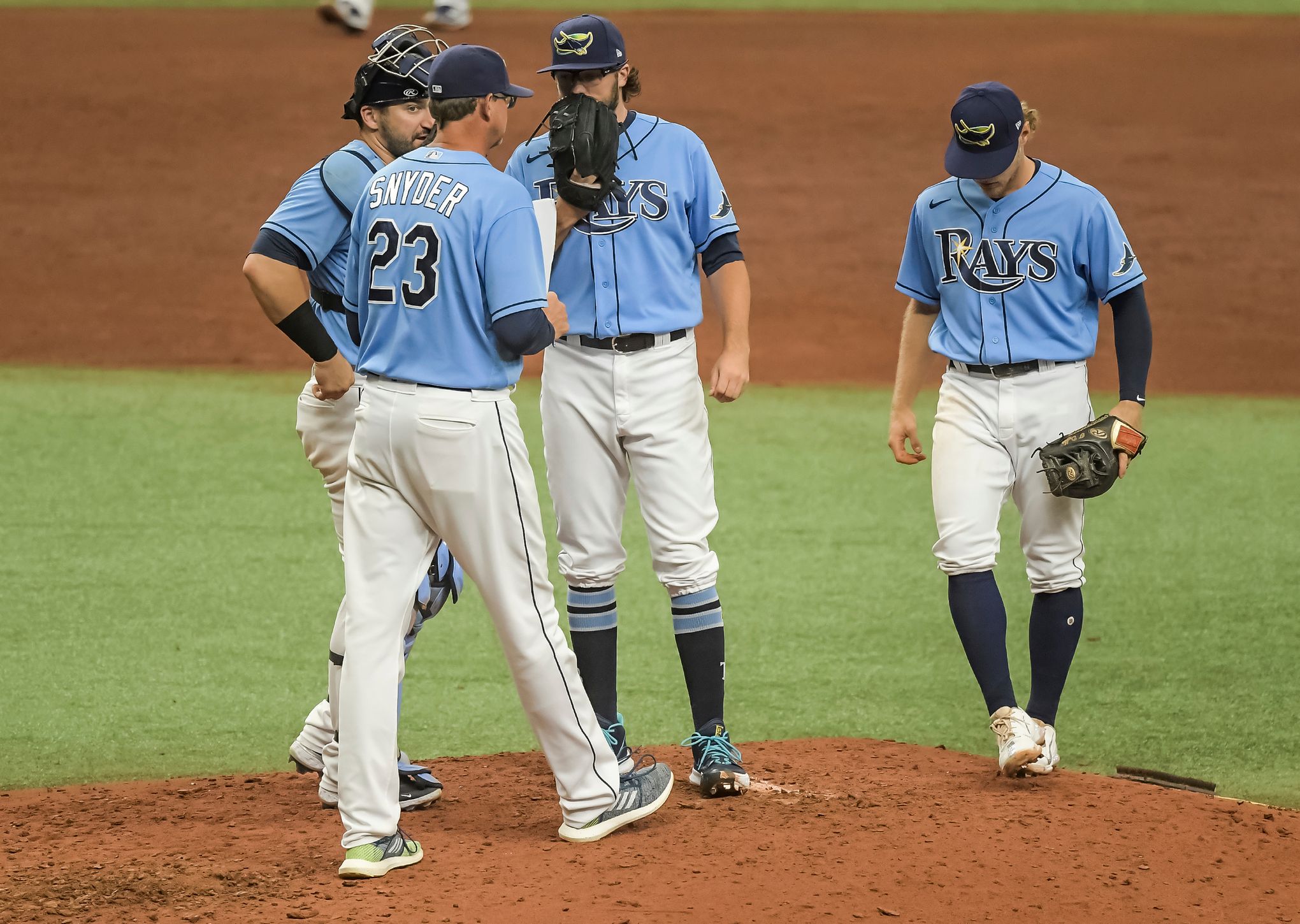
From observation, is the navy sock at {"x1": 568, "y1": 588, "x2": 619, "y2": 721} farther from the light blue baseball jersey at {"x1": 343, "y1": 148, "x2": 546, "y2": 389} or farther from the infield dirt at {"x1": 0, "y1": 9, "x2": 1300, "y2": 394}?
the infield dirt at {"x1": 0, "y1": 9, "x2": 1300, "y2": 394}

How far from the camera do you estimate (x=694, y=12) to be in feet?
66.1

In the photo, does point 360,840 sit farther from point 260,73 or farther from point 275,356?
point 260,73

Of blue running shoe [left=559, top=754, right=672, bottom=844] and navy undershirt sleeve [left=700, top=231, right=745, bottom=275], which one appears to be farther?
navy undershirt sleeve [left=700, top=231, right=745, bottom=275]

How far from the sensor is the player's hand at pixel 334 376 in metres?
3.52

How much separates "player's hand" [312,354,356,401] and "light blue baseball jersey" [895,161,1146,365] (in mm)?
1619

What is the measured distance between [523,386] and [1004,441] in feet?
24.9

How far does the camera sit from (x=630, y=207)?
3.74 metres

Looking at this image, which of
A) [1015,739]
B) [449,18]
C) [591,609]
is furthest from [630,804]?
[449,18]

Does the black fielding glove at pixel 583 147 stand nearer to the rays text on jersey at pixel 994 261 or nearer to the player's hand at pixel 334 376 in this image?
the player's hand at pixel 334 376

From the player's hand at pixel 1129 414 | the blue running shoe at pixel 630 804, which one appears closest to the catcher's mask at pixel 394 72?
the blue running shoe at pixel 630 804

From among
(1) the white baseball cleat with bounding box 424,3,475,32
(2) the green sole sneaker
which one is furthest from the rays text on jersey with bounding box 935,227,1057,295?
(1) the white baseball cleat with bounding box 424,3,475,32

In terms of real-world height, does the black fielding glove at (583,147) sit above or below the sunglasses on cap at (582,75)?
below

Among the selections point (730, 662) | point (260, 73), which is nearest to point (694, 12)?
point (260, 73)

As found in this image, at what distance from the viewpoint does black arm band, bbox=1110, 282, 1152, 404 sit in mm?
3938
